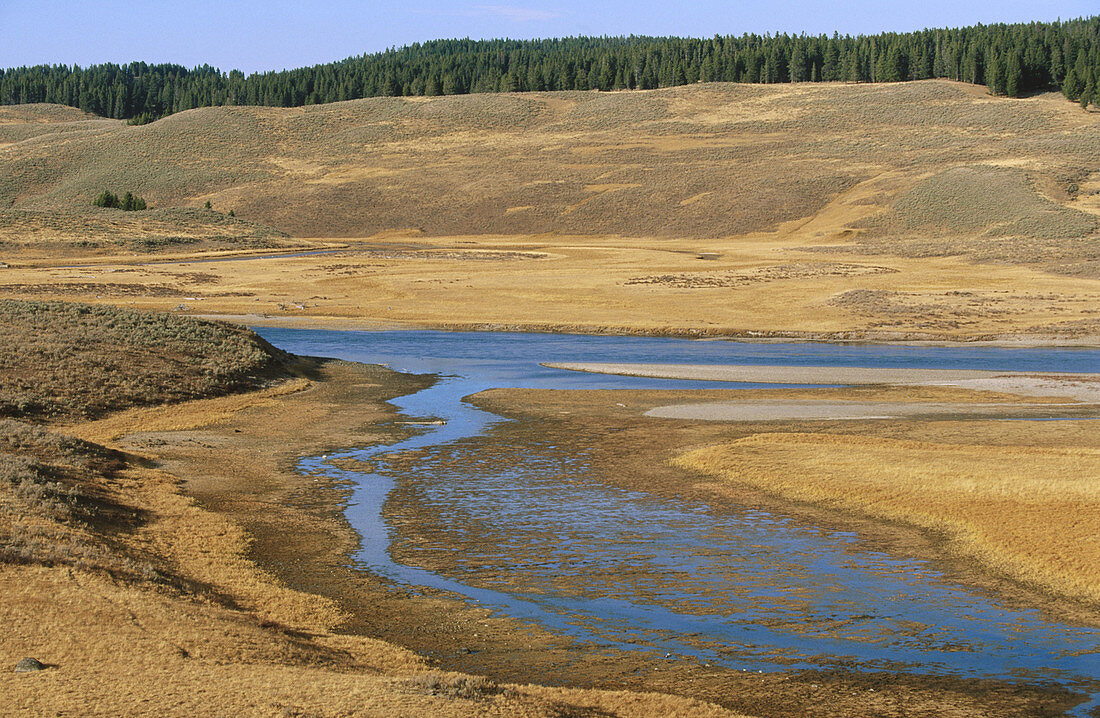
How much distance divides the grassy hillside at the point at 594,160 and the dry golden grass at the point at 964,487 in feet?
211

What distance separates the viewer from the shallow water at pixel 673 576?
1285cm

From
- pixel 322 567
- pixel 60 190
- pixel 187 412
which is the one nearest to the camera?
pixel 322 567

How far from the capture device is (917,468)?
21.8 meters

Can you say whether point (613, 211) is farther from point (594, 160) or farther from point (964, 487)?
point (964, 487)

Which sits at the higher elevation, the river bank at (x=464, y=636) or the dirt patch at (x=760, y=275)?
the dirt patch at (x=760, y=275)

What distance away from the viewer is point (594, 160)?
132250mm

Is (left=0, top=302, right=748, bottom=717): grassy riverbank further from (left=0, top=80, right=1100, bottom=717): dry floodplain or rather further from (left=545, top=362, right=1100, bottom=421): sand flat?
A: (left=545, top=362, right=1100, bottom=421): sand flat

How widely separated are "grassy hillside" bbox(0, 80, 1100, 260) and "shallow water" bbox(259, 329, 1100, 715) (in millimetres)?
70245

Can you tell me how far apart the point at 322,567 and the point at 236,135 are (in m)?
150

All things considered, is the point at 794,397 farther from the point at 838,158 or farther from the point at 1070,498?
the point at 838,158

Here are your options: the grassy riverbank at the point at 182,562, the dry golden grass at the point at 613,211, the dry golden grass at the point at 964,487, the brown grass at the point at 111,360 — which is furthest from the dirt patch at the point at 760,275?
the dry golden grass at the point at 964,487

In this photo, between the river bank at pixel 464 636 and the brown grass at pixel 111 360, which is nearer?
the river bank at pixel 464 636

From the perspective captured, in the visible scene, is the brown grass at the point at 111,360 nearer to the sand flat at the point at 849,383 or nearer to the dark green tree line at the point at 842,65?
the sand flat at the point at 849,383

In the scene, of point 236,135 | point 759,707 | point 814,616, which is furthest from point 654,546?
point 236,135
